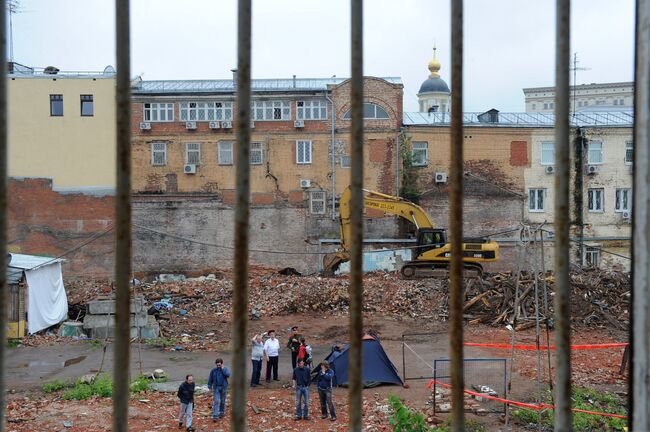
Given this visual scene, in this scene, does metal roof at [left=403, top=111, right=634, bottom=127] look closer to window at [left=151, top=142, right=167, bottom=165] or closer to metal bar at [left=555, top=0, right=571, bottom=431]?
window at [left=151, top=142, right=167, bottom=165]

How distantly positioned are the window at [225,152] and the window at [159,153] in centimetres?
282

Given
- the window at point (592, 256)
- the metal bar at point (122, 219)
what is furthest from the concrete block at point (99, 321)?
the window at point (592, 256)

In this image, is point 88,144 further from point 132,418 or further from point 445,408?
point 445,408

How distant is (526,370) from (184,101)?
24.4 m

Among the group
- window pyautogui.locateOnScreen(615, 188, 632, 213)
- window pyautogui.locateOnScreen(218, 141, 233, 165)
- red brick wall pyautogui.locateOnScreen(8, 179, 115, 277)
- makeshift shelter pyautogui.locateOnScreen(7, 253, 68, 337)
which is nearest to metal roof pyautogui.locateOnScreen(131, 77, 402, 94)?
window pyautogui.locateOnScreen(218, 141, 233, 165)

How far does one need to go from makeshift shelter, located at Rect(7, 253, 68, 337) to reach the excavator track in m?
13.2

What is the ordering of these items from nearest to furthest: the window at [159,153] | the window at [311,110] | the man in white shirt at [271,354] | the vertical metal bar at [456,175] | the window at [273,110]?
A: the vertical metal bar at [456,175]
the man in white shirt at [271,354]
the window at [311,110]
the window at [273,110]
the window at [159,153]

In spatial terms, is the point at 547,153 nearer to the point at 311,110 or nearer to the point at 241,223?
the point at 311,110

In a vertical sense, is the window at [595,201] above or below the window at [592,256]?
above

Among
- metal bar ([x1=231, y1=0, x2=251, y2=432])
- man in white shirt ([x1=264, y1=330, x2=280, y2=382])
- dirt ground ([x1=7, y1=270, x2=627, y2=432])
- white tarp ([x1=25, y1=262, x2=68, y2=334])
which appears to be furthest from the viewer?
white tarp ([x1=25, y1=262, x2=68, y2=334])

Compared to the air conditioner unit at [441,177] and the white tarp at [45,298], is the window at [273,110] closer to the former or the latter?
the air conditioner unit at [441,177]

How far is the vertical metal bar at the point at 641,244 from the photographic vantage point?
6.04 metres

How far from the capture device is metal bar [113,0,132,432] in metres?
6.01

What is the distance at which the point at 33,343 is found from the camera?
22.4m
